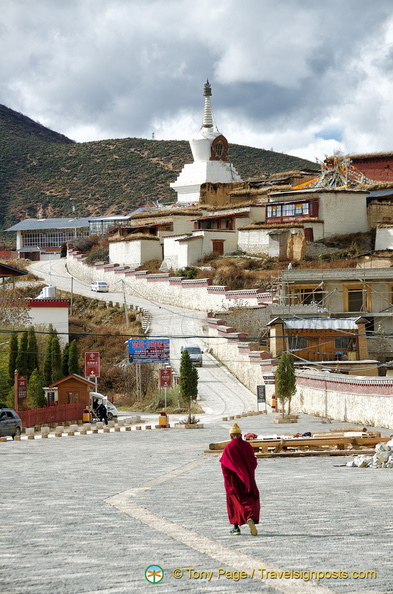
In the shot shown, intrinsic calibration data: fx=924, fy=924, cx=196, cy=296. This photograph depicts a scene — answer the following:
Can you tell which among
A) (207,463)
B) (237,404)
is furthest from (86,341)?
(207,463)

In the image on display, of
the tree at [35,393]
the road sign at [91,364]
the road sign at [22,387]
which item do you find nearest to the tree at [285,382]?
the road sign at [91,364]

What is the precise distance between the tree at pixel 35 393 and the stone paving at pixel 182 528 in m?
18.3

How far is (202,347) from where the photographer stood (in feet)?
165

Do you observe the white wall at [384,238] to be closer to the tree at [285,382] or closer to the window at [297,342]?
the window at [297,342]

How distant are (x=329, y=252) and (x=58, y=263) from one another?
29.6 m

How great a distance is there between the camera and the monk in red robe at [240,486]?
35.7ft

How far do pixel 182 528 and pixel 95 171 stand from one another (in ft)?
445

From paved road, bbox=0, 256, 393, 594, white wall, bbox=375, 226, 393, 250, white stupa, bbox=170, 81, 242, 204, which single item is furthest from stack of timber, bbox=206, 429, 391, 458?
white stupa, bbox=170, 81, 242, 204

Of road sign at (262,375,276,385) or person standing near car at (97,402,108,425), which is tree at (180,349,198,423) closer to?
person standing near car at (97,402,108,425)

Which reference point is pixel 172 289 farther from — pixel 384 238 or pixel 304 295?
pixel 384 238

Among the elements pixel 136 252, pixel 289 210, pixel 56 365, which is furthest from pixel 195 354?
pixel 136 252

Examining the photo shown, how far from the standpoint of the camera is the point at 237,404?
41562mm

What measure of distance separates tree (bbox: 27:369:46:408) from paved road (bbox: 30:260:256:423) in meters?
6.27

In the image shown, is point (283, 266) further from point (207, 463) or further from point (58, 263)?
point (207, 463)
